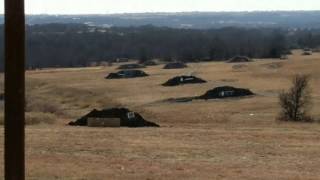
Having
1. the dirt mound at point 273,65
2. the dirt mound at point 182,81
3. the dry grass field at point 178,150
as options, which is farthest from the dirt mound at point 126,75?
the dry grass field at point 178,150

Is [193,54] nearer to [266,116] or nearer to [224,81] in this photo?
[224,81]

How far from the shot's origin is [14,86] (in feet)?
21.7

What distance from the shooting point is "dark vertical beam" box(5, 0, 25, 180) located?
647cm

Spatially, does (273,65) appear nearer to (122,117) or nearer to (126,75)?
(126,75)

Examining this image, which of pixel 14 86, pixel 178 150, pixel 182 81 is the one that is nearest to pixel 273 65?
pixel 182 81

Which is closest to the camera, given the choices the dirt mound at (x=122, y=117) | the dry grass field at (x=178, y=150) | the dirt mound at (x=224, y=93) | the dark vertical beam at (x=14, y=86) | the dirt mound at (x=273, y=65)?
the dark vertical beam at (x=14, y=86)

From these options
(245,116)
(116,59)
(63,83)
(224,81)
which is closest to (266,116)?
(245,116)

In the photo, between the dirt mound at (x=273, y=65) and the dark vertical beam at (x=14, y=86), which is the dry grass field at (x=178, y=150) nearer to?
the dark vertical beam at (x=14, y=86)

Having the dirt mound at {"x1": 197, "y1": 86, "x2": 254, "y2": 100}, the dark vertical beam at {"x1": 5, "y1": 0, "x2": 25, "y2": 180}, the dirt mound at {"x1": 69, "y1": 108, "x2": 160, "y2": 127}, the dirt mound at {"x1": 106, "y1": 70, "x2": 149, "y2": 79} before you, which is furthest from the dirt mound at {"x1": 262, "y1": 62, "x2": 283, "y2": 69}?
the dark vertical beam at {"x1": 5, "y1": 0, "x2": 25, "y2": 180}

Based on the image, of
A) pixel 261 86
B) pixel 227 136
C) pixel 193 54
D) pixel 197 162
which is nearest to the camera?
pixel 197 162

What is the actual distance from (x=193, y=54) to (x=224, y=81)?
70.0m

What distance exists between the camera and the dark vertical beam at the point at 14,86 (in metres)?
6.47

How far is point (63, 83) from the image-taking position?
10031 centimetres

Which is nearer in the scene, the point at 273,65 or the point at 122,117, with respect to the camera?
the point at 122,117
